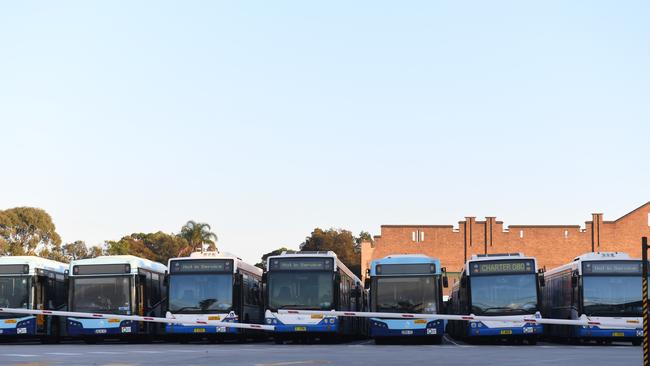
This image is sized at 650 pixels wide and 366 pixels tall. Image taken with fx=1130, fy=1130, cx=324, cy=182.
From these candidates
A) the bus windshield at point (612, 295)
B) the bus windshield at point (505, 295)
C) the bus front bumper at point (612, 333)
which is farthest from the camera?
the bus windshield at point (505, 295)

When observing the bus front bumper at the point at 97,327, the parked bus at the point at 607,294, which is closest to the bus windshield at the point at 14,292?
the bus front bumper at the point at 97,327

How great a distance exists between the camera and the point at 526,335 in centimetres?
3434

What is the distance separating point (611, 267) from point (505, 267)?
3251mm

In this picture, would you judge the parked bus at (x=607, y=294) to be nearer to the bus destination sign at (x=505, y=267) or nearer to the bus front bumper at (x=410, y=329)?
the bus destination sign at (x=505, y=267)

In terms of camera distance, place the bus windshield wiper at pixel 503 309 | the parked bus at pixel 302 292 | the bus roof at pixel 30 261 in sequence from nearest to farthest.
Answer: the bus windshield wiper at pixel 503 309
the parked bus at pixel 302 292
the bus roof at pixel 30 261

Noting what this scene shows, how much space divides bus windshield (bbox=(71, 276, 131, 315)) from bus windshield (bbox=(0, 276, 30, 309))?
2.00 meters

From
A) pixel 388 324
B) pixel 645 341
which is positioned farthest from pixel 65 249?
pixel 645 341

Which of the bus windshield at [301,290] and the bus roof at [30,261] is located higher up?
the bus roof at [30,261]

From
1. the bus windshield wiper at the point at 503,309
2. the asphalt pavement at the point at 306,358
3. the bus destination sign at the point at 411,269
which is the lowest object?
the asphalt pavement at the point at 306,358

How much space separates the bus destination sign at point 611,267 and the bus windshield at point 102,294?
14542mm

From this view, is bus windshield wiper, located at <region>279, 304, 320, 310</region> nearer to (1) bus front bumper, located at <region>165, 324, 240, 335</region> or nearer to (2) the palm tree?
(1) bus front bumper, located at <region>165, 324, 240, 335</region>

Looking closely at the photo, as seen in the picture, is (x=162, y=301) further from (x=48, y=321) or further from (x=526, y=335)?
(x=526, y=335)

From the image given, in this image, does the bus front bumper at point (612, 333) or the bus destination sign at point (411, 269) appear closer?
the bus front bumper at point (612, 333)

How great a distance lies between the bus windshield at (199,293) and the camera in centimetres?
3550
